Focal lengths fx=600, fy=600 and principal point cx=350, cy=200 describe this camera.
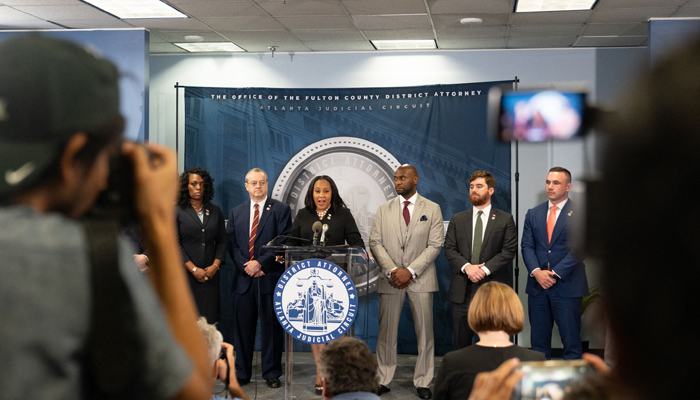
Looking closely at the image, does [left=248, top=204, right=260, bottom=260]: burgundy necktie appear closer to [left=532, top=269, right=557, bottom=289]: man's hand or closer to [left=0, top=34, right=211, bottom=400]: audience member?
[left=532, top=269, right=557, bottom=289]: man's hand

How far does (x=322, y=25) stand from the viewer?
5.66 meters

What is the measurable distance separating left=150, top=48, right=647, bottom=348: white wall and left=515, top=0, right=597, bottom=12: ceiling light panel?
1164 millimetres

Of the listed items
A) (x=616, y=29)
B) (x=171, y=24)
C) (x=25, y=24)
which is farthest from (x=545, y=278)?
(x=25, y=24)

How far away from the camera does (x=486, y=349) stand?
2.29m

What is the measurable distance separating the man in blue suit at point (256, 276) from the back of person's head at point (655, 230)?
183 inches

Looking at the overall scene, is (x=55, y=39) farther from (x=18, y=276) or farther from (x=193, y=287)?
(x=193, y=287)

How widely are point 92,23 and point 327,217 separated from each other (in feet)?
9.51

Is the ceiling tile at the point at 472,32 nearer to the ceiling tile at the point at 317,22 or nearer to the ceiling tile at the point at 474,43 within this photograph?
the ceiling tile at the point at 474,43

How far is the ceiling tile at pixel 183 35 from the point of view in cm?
594

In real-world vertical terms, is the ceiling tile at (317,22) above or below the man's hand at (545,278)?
above

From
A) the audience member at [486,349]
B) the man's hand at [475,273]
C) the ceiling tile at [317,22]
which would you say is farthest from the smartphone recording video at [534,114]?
the ceiling tile at [317,22]

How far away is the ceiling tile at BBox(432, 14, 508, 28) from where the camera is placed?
17.4ft

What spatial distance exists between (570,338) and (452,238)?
1.25m

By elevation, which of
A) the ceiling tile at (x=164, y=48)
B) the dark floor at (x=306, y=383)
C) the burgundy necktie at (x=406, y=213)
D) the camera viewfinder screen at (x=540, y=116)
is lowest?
the dark floor at (x=306, y=383)
